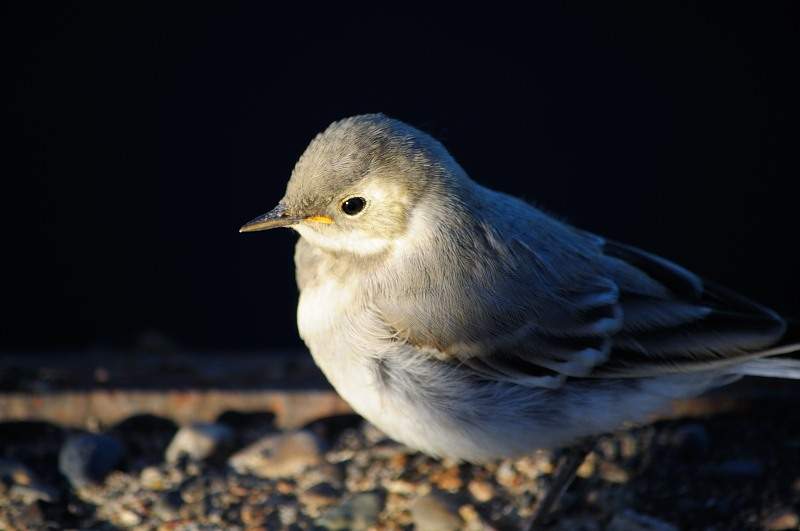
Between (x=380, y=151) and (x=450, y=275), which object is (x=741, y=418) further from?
(x=380, y=151)

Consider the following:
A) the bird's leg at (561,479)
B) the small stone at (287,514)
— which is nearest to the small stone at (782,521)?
the bird's leg at (561,479)

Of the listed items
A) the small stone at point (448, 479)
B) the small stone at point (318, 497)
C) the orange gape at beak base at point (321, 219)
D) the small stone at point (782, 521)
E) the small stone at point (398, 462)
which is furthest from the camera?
the small stone at point (398, 462)

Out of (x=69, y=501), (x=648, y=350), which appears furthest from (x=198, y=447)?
(x=648, y=350)

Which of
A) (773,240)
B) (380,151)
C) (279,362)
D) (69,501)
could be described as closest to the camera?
(380,151)

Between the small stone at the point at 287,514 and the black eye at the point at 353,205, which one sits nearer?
the black eye at the point at 353,205

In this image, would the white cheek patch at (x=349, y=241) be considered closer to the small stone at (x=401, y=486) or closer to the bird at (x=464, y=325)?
the bird at (x=464, y=325)

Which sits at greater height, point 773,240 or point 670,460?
point 773,240

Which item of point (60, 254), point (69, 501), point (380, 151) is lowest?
point (69, 501)
